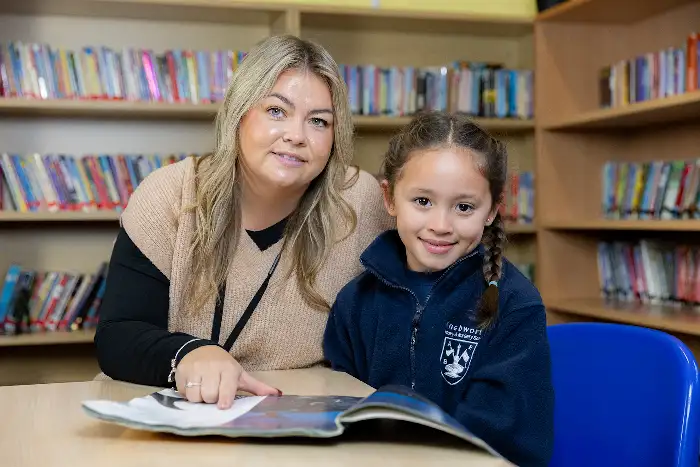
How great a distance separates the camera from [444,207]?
1.33 meters

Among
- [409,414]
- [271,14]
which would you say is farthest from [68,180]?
[409,414]

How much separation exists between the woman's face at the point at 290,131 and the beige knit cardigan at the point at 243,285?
0.50ft

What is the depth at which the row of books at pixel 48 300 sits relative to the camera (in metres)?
3.03

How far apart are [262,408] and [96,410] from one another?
0.62ft

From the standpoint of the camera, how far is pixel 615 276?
3.32 m

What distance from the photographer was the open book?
0.77 m

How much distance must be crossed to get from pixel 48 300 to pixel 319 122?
1.97 m

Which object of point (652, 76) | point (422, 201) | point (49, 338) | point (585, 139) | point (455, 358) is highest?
point (652, 76)

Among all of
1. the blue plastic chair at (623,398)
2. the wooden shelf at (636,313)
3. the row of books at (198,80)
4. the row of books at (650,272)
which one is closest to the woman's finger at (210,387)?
the blue plastic chair at (623,398)

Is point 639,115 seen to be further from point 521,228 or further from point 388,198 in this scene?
point 388,198

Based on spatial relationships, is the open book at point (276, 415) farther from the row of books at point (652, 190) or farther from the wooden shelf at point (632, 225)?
the row of books at point (652, 190)

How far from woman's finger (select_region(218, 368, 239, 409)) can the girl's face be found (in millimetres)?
443

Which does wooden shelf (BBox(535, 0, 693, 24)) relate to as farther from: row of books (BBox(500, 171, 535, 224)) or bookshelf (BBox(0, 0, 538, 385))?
row of books (BBox(500, 171, 535, 224))

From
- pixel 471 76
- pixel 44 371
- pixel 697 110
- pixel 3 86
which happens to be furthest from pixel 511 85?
pixel 44 371
